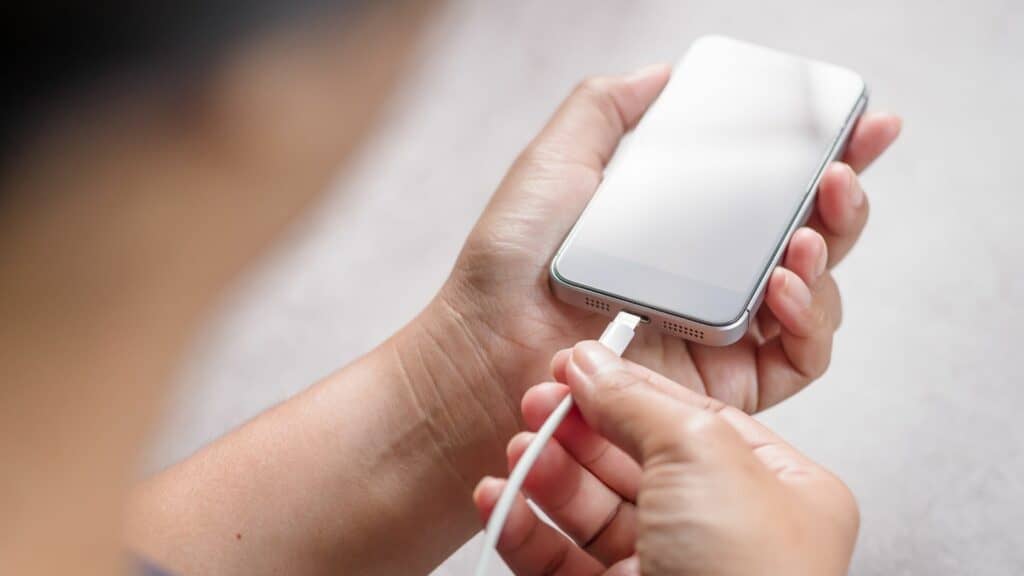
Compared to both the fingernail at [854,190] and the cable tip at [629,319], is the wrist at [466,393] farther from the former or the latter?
the fingernail at [854,190]

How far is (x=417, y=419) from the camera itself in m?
0.69

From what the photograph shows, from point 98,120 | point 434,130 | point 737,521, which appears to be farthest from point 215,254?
point 434,130

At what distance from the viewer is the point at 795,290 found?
64 cm

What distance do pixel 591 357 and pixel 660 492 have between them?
0.29 ft

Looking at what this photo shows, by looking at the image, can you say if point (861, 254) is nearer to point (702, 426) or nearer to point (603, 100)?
point (603, 100)

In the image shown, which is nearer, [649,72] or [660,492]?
[660,492]

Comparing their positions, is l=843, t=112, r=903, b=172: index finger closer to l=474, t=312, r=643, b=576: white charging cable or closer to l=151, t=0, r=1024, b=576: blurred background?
l=151, t=0, r=1024, b=576: blurred background

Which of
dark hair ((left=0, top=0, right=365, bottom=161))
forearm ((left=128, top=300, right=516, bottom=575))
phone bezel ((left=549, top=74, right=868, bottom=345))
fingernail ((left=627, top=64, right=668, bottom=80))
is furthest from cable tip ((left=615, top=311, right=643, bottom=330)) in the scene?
dark hair ((left=0, top=0, right=365, bottom=161))

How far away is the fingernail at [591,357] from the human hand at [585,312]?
15 cm

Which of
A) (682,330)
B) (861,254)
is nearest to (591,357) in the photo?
(682,330)

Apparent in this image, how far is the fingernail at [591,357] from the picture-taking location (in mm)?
515

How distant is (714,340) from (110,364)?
441mm

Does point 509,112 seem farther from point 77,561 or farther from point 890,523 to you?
point 77,561

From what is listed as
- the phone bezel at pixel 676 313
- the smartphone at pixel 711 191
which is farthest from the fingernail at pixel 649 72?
the phone bezel at pixel 676 313
